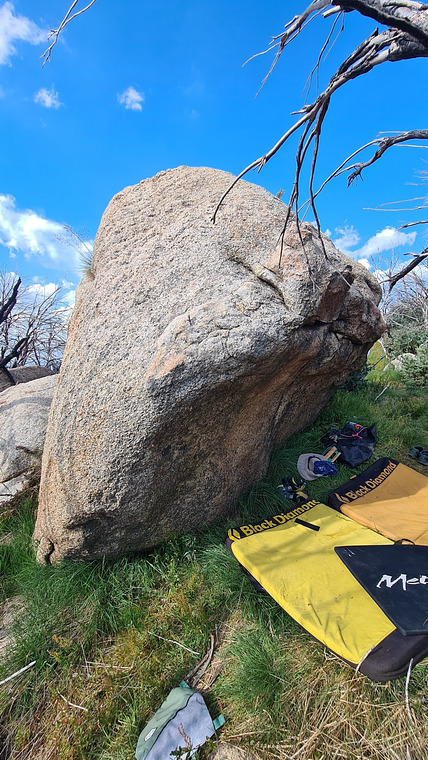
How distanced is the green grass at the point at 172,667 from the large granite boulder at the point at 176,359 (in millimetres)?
241

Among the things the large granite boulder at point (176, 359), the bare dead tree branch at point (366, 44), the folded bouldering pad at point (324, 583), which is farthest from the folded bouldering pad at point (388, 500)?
the bare dead tree branch at point (366, 44)

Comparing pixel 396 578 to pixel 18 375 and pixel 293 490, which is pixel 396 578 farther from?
pixel 18 375

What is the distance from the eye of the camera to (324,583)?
7.16ft

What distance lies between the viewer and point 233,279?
241 centimetres

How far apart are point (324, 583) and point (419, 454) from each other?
2.53 metres

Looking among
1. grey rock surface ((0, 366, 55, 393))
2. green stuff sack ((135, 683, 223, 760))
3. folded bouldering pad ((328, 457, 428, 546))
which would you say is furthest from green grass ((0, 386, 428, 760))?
grey rock surface ((0, 366, 55, 393))

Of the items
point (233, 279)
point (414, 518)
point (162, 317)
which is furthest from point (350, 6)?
point (414, 518)

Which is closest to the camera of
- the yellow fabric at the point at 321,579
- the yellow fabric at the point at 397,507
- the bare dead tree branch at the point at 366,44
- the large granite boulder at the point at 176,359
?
the bare dead tree branch at the point at 366,44

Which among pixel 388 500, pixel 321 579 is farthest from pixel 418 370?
pixel 321 579

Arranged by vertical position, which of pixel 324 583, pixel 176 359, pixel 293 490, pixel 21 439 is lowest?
pixel 324 583

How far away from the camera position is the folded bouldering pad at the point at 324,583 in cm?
173

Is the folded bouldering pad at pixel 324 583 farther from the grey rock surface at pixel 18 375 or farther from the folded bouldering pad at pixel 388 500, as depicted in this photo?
the grey rock surface at pixel 18 375

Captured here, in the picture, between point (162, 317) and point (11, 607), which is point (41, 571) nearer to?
point (11, 607)

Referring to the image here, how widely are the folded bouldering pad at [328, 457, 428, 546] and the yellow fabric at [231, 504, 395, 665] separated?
14cm
